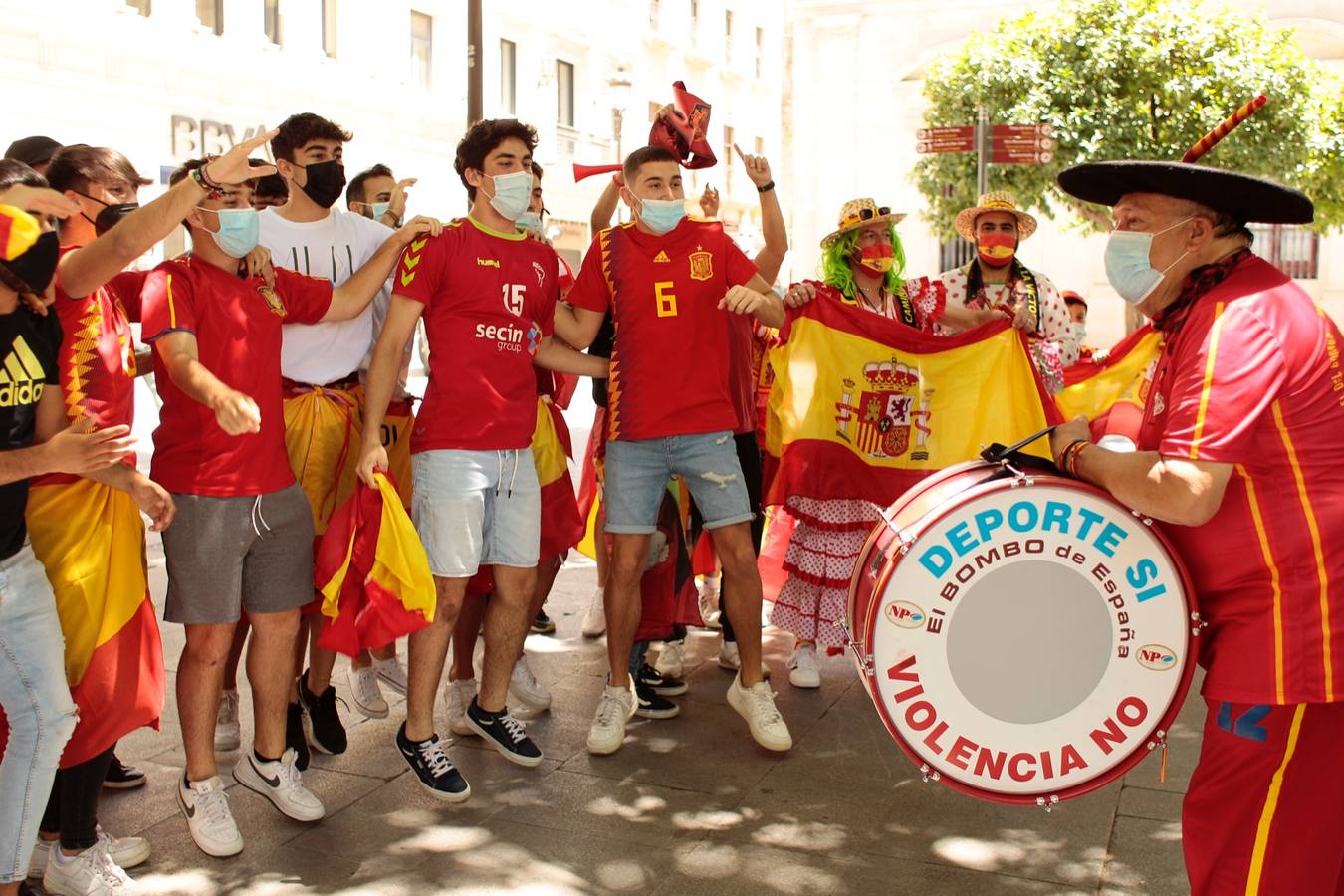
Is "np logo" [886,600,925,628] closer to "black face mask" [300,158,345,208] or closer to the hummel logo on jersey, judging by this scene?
the hummel logo on jersey

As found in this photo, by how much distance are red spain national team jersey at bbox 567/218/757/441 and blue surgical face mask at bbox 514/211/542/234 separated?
219 millimetres

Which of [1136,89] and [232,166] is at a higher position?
[1136,89]

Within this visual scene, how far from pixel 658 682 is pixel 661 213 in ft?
6.27

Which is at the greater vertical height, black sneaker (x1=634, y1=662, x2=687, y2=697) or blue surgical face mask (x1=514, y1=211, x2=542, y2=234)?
blue surgical face mask (x1=514, y1=211, x2=542, y2=234)

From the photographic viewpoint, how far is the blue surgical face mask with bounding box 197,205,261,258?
13.0 ft

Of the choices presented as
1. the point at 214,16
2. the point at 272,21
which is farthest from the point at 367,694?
the point at 272,21

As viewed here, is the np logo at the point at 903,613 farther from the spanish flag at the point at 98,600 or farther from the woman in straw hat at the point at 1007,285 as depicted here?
the woman in straw hat at the point at 1007,285

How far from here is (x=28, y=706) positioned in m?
3.35

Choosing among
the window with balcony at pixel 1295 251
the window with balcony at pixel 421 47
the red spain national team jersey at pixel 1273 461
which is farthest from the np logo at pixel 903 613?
the window with balcony at pixel 1295 251

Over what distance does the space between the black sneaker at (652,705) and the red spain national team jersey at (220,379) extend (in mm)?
1887

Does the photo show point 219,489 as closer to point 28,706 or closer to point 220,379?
point 220,379

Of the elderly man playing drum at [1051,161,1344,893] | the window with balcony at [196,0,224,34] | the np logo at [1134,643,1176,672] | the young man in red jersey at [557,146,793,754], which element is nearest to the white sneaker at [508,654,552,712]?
the young man in red jersey at [557,146,793,754]

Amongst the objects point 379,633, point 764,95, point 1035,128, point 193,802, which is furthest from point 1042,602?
point 764,95

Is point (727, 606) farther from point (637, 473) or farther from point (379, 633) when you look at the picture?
point (379, 633)
